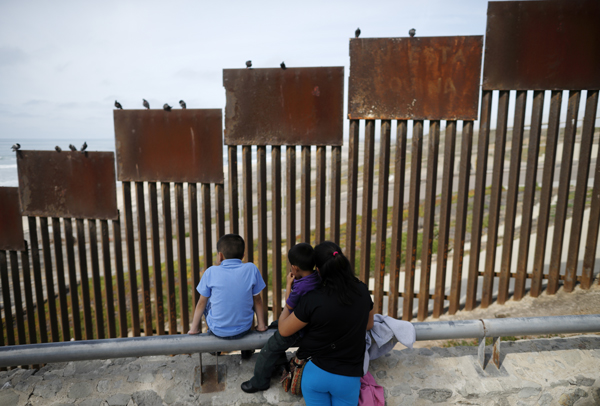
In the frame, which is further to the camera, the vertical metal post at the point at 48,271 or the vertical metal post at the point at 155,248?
the vertical metal post at the point at 48,271

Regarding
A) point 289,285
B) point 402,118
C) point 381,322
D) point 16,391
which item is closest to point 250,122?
A: point 402,118

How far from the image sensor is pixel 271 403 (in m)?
2.68

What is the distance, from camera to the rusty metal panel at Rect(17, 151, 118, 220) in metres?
→ 4.30

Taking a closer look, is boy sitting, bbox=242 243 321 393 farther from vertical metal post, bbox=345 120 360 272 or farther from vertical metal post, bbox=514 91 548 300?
vertical metal post, bbox=514 91 548 300

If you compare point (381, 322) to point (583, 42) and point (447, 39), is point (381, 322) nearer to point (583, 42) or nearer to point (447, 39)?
point (447, 39)

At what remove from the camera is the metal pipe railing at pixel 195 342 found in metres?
2.55

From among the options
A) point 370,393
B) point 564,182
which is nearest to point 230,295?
point 370,393

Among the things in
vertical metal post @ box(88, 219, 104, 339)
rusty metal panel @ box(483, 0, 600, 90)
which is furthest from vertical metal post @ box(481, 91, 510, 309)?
vertical metal post @ box(88, 219, 104, 339)

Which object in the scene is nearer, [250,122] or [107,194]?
[250,122]

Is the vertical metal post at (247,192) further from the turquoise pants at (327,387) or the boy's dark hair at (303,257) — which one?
the turquoise pants at (327,387)

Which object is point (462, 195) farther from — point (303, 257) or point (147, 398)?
point (147, 398)

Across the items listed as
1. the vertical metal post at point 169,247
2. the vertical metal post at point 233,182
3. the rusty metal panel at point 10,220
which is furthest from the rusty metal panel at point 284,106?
the rusty metal panel at point 10,220

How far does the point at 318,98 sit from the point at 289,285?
6.71 ft

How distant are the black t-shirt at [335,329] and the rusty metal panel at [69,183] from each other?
2.86 meters
